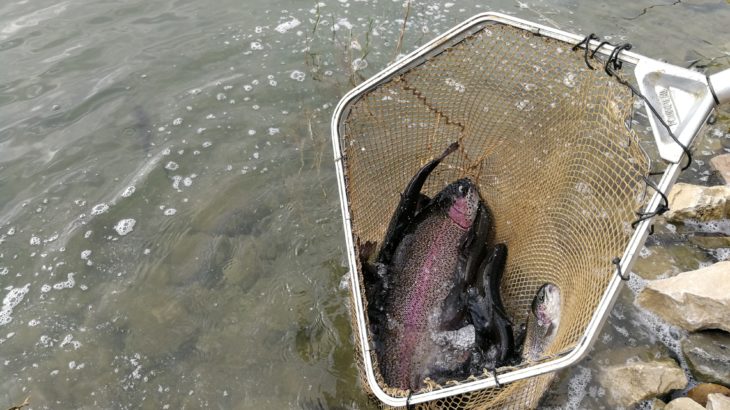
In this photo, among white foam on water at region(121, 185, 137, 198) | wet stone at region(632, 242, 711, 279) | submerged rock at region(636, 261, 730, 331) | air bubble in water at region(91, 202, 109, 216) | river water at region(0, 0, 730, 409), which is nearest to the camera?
submerged rock at region(636, 261, 730, 331)

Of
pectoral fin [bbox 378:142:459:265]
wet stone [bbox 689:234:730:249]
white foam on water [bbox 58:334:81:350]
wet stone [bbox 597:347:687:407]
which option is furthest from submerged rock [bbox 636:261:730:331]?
white foam on water [bbox 58:334:81:350]

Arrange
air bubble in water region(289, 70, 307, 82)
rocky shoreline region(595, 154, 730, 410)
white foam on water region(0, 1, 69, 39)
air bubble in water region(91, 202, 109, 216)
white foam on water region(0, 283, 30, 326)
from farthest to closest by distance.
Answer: white foam on water region(0, 1, 69, 39) → air bubble in water region(289, 70, 307, 82) → air bubble in water region(91, 202, 109, 216) → white foam on water region(0, 283, 30, 326) → rocky shoreline region(595, 154, 730, 410)

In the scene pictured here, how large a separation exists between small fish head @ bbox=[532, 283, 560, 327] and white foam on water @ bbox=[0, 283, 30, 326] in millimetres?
3568

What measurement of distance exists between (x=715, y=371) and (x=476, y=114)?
7.29ft

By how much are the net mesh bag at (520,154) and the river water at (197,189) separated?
2.14 ft

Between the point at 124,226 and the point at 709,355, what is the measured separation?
4227 millimetres

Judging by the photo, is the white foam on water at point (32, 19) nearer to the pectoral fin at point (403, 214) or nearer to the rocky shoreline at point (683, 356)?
the pectoral fin at point (403, 214)

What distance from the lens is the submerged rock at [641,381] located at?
A: 2.81m

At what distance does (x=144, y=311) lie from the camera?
352 cm

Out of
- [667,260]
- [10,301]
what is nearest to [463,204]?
[667,260]

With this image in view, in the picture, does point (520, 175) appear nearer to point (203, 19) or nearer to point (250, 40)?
point (250, 40)

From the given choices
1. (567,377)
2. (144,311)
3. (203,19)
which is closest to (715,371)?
(567,377)

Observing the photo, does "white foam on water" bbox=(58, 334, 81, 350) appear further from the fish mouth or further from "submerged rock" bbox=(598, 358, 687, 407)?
"submerged rock" bbox=(598, 358, 687, 407)

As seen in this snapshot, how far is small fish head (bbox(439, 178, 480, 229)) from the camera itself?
11.0ft
